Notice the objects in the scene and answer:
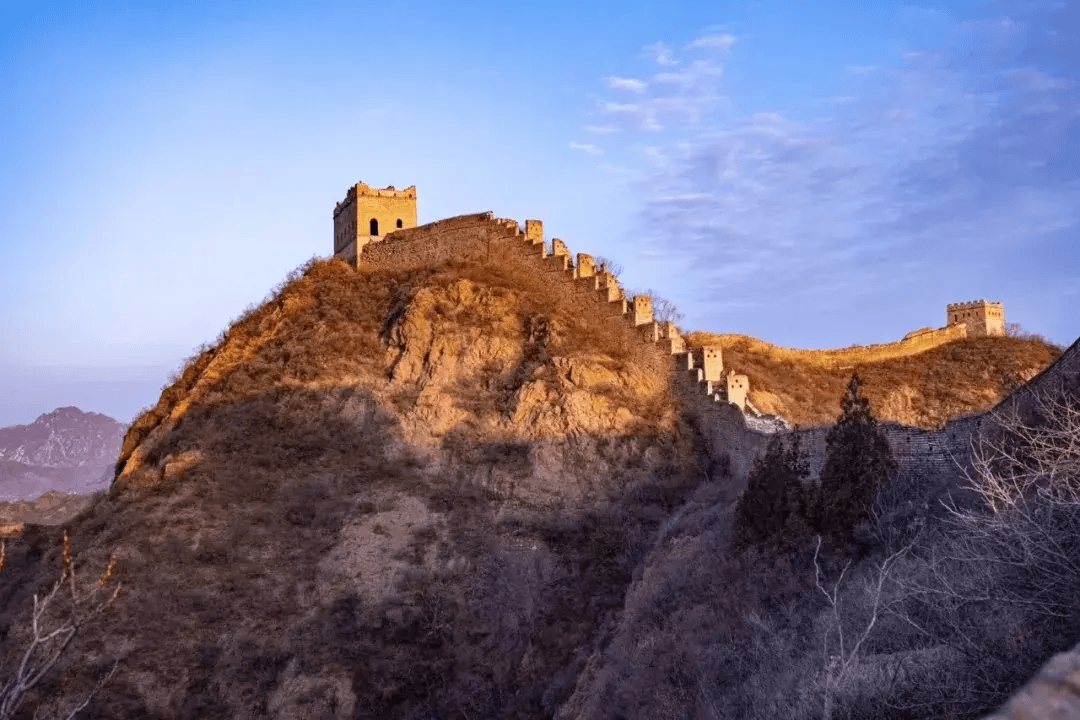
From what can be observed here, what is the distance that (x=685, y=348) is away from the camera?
33.4 metres

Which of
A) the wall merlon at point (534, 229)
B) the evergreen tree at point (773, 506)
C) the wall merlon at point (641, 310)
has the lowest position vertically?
the evergreen tree at point (773, 506)

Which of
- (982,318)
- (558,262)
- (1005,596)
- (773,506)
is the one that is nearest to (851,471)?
(773,506)

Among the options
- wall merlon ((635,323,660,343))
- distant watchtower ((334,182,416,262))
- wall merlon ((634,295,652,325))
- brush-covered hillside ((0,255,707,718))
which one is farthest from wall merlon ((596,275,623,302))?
distant watchtower ((334,182,416,262))

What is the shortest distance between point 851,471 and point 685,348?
13792 mm

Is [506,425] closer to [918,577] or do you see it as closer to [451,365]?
[451,365]

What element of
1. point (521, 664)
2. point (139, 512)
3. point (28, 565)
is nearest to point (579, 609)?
point (521, 664)

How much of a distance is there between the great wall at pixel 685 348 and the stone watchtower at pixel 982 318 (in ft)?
9.35

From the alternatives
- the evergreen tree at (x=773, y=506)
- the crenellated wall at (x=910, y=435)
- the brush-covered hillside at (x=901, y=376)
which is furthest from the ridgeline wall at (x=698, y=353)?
the evergreen tree at (x=773, y=506)

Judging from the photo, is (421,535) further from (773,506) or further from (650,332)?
(773,506)

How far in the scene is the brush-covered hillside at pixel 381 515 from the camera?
24422 mm

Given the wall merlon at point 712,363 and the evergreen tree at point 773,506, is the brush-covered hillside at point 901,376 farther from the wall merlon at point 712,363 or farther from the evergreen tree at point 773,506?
the evergreen tree at point 773,506

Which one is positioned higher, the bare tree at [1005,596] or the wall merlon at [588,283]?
the wall merlon at [588,283]

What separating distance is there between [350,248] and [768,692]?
30.4 metres

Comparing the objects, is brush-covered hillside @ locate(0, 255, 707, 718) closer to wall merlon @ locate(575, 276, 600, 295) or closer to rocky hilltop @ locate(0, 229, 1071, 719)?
rocky hilltop @ locate(0, 229, 1071, 719)
